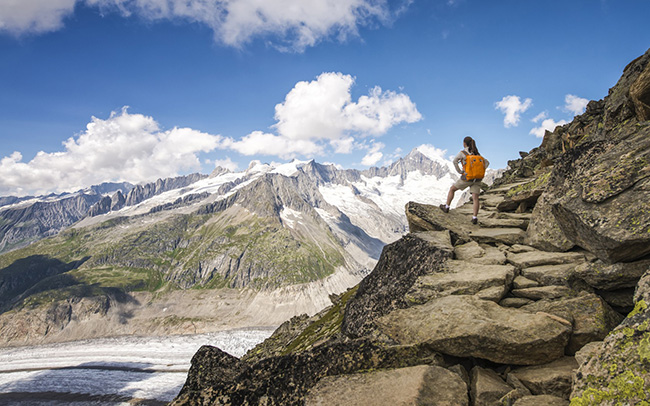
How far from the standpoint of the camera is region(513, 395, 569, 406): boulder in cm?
661

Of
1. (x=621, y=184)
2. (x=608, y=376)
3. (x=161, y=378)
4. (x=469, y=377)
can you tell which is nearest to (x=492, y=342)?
(x=469, y=377)

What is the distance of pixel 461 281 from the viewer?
11.6 meters

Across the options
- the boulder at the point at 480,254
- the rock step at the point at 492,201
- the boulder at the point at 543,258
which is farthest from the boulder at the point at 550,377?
the rock step at the point at 492,201

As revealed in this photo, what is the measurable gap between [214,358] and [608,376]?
1411 cm

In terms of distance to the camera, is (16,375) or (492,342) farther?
(16,375)

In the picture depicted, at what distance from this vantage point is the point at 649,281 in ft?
22.5

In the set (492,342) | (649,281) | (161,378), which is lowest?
(161,378)

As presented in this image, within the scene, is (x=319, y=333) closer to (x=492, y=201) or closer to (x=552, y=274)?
(x=552, y=274)

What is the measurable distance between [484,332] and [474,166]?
1210 cm

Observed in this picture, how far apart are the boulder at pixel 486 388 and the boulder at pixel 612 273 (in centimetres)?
460

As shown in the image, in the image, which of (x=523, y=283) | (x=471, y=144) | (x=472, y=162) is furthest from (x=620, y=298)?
(x=471, y=144)

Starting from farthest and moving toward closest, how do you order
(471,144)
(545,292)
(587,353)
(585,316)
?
(471,144) → (545,292) → (585,316) → (587,353)

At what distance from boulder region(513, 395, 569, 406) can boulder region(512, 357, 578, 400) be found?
45 cm

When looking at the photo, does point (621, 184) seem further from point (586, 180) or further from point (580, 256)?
point (580, 256)
